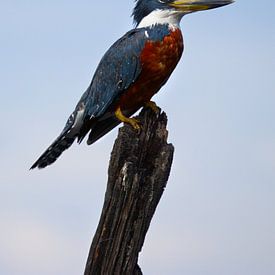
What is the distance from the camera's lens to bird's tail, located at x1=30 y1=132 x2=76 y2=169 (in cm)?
852

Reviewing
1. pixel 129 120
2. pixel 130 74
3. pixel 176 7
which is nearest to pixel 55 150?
pixel 130 74

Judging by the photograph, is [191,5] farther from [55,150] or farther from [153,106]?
[55,150]

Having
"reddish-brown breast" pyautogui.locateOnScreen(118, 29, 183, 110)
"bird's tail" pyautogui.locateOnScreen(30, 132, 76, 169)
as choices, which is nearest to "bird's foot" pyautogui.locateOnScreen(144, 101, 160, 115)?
"reddish-brown breast" pyautogui.locateOnScreen(118, 29, 183, 110)

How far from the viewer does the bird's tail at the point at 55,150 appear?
8.52 meters

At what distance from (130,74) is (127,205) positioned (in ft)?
8.81

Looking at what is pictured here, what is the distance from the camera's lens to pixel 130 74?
8.57 m

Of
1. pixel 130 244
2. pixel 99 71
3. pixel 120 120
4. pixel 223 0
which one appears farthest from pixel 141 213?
pixel 223 0

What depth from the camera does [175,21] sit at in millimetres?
8875

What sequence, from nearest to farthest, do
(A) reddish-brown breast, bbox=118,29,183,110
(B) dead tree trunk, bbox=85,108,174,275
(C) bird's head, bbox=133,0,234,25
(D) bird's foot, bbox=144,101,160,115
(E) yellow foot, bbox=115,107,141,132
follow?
(B) dead tree trunk, bbox=85,108,174,275
(E) yellow foot, bbox=115,107,141,132
(D) bird's foot, bbox=144,101,160,115
(A) reddish-brown breast, bbox=118,29,183,110
(C) bird's head, bbox=133,0,234,25

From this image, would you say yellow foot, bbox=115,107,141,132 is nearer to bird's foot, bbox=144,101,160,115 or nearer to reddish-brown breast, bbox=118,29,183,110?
reddish-brown breast, bbox=118,29,183,110

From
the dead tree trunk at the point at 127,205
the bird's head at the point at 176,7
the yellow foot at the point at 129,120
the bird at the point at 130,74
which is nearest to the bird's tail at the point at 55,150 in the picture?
the bird at the point at 130,74

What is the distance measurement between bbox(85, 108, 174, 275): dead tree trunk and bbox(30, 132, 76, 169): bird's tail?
7.10 ft

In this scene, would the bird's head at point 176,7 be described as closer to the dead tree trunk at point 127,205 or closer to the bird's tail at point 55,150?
the bird's tail at point 55,150

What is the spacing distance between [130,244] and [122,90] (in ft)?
9.33
